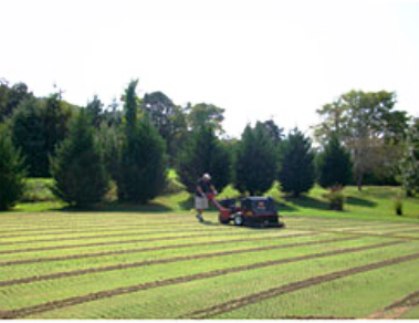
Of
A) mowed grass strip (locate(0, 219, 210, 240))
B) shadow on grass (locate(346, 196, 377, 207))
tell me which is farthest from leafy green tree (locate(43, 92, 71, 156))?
mowed grass strip (locate(0, 219, 210, 240))

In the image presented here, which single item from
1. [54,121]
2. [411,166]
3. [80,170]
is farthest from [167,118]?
[80,170]

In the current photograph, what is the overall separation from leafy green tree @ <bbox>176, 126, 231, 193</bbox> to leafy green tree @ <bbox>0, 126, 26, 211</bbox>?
11434 millimetres

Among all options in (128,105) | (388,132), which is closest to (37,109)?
(128,105)

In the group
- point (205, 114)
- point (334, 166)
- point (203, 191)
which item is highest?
point (205, 114)

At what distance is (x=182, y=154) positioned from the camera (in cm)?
3722

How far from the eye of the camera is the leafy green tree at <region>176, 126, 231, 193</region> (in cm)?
3641

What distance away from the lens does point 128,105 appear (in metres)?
40.6

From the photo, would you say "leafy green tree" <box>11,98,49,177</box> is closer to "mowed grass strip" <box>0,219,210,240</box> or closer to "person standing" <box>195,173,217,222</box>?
"person standing" <box>195,173,217,222</box>

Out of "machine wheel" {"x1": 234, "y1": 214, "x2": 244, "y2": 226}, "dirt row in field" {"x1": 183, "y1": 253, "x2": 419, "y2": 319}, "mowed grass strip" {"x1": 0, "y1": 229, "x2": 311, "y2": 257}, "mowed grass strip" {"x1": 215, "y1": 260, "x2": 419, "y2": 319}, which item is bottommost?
"mowed grass strip" {"x1": 215, "y1": 260, "x2": 419, "y2": 319}

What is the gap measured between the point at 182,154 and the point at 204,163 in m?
1.86

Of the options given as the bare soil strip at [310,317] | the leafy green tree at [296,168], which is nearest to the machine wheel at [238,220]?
the bare soil strip at [310,317]

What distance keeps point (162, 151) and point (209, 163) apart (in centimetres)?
375

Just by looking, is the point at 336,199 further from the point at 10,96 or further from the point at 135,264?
the point at 10,96

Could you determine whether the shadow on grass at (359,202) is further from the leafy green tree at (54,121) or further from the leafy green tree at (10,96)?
the leafy green tree at (10,96)
